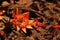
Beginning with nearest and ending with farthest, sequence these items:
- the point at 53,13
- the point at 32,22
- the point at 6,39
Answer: the point at 6,39
the point at 32,22
the point at 53,13

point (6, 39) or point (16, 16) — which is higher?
point (16, 16)

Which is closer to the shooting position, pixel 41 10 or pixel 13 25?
pixel 13 25

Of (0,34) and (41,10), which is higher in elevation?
(41,10)

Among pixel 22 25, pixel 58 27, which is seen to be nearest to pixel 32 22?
pixel 22 25

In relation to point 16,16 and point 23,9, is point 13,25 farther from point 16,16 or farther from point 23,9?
Answer: point 23,9

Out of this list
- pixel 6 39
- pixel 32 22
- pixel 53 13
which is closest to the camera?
pixel 6 39

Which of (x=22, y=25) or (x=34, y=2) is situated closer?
(x=22, y=25)

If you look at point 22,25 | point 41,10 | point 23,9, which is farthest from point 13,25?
point 41,10

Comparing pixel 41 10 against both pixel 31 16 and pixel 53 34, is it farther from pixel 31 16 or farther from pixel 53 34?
pixel 53 34
